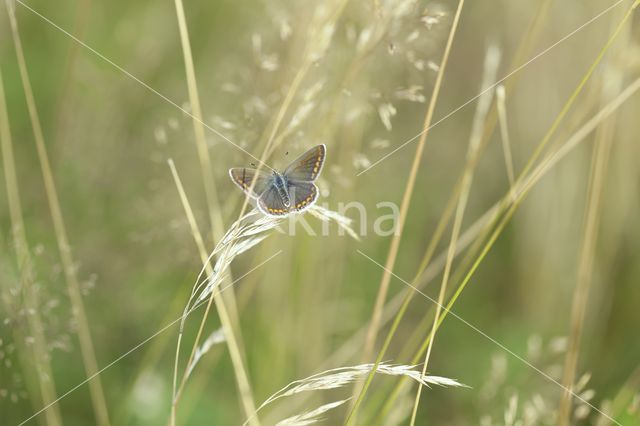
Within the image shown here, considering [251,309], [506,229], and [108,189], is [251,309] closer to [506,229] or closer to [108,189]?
[108,189]

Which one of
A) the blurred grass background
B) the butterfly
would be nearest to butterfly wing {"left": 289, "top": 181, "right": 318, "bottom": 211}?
the butterfly

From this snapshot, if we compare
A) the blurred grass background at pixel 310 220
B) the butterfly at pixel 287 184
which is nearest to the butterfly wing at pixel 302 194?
the butterfly at pixel 287 184

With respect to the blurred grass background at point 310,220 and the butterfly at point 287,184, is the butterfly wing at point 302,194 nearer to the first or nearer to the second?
the butterfly at point 287,184

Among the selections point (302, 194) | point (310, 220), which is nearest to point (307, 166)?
point (302, 194)

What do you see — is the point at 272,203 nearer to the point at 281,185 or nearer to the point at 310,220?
the point at 281,185

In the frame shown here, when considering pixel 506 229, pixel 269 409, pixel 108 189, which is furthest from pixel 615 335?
pixel 108 189
